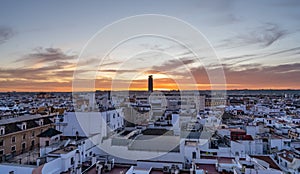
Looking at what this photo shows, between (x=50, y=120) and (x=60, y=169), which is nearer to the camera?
(x=60, y=169)

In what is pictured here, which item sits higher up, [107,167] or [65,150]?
[65,150]

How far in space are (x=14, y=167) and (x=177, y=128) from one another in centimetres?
1061

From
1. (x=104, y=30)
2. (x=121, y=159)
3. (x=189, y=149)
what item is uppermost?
(x=104, y=30)

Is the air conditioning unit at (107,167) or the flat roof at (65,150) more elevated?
the flat roof at (65,150)

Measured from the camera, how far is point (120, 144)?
12234 mm

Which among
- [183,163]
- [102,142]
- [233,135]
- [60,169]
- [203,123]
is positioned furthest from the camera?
[203,123]

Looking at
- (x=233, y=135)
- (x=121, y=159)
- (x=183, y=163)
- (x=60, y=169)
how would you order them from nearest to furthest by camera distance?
(x=60, y=169)
(x=183, y=163)
(x=121, y=159)
(x=233, y=135)

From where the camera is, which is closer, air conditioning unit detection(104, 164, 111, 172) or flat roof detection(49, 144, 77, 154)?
air conditioning unit detection(104, 164, 111, 172)

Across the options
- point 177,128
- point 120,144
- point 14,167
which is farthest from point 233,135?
point 14,167

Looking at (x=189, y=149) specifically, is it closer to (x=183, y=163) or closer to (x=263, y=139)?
(x=183, y=163)

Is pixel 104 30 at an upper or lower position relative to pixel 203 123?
upper

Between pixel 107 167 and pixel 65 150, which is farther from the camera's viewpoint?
pixel 65 150

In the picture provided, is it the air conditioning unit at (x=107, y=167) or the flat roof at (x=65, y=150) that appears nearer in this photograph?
the air conditioning unit at (x=107, y=167)

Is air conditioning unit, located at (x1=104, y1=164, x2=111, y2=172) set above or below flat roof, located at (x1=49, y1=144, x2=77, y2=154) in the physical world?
below
